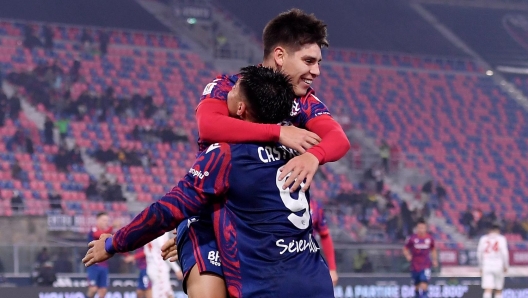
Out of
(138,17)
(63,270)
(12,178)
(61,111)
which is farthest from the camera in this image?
(138,17)

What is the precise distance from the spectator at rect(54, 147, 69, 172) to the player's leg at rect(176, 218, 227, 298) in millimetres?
19195

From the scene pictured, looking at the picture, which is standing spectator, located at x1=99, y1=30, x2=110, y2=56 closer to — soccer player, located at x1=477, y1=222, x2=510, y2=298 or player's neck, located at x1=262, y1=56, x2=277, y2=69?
soccer player, located at x1=477, y1=222, x2=510, y2=298

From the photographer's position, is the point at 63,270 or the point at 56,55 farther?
the point at 56,55

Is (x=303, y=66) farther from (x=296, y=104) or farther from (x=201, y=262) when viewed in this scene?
(x=201, y=262)

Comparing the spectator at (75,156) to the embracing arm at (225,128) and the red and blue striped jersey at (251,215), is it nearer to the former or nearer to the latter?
the embracing arm at (225,128)

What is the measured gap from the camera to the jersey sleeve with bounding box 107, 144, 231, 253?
403 centimetres

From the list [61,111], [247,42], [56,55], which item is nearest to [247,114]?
[61,111]

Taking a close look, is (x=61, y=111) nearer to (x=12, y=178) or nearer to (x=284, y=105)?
(x=12, y=178)

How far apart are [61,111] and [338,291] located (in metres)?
9.84

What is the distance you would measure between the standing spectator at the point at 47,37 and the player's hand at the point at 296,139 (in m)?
22.8

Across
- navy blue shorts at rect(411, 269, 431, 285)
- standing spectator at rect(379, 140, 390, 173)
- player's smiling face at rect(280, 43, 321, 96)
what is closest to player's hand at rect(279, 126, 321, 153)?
player's smiling face at rect(280, 43, 321, 96)

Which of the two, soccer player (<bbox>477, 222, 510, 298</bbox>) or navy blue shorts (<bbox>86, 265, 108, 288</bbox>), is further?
soccer player (<bbox>477, 222, 510, 298</bbox>)

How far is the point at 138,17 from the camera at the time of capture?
2781 centimetres

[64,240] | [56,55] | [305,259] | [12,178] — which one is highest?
[56,55]
